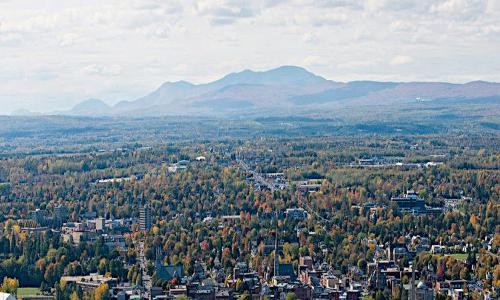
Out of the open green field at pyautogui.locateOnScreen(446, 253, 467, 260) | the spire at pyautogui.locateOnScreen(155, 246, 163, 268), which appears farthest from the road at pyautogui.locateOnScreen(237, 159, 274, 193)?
the spire at pyautogui.locateOnScreen(155, 246, 163, 268)

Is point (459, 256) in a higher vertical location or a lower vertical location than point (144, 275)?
lower

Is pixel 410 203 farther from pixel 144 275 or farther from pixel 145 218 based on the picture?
pixel 144 275

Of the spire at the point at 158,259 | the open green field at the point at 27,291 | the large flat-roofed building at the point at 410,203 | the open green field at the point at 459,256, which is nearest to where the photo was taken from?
the open green field at the point at 27,291

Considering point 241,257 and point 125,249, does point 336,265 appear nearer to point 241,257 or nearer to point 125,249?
point 241,257

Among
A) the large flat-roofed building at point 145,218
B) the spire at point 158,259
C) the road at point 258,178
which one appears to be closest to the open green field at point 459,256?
the spire at point 158,259

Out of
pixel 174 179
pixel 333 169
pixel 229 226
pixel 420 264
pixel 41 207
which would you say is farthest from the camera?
pixel 333 169


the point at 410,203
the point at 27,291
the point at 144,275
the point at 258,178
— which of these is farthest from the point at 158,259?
the point at 258,178

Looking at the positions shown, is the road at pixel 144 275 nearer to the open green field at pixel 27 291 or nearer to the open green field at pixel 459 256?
the open green field at pixel 27 291

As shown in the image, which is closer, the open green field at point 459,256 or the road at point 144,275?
the road at point 144,275

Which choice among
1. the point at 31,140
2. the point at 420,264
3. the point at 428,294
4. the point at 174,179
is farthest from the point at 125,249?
the point at 31,140

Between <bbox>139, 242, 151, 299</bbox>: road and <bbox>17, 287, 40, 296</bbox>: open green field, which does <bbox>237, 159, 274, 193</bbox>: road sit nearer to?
<bbox>139, 242, 151, 299</bbox>: road

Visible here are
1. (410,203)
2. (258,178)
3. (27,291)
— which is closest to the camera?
(27,291)
